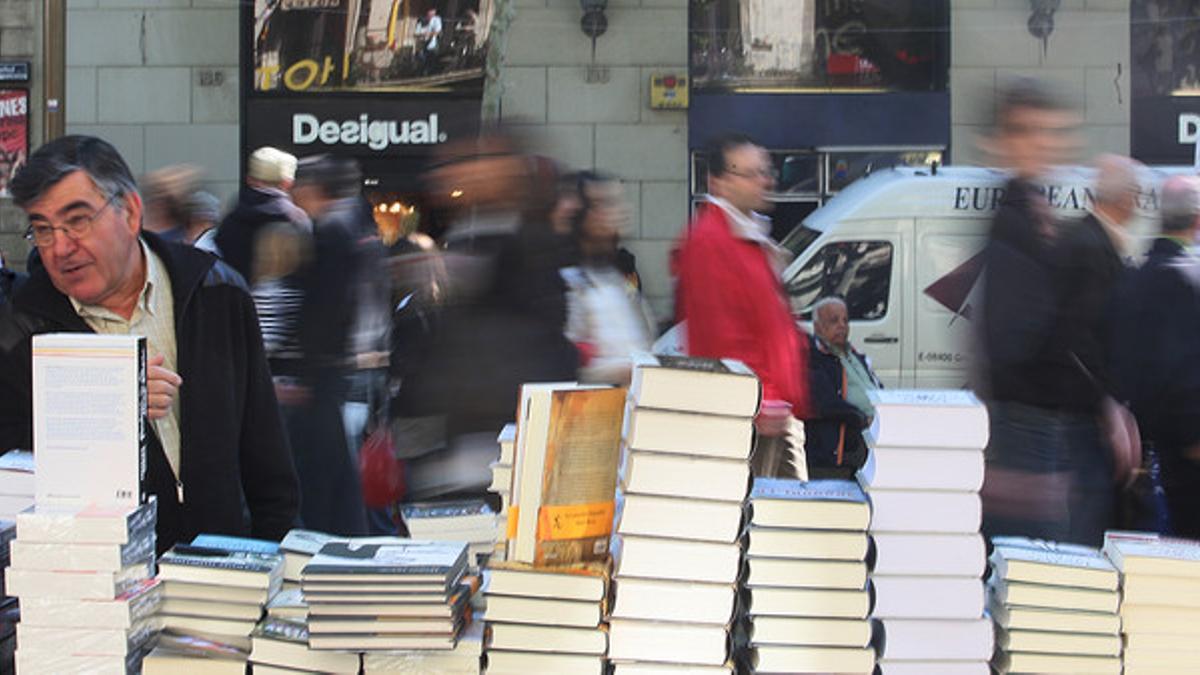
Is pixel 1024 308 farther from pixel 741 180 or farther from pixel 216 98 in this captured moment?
pixel 216 98

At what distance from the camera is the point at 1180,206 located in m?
5.69

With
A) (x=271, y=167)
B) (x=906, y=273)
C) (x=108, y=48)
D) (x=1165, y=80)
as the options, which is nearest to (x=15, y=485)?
(x=271, y=167)

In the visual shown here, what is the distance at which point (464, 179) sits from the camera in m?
4.73

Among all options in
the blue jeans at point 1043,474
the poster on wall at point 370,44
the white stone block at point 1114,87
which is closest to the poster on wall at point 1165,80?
the white stone block at point 1114,87

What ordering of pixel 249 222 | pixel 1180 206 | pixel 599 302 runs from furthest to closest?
pixel 249 222, pixel 599 302, pixel 1180 206

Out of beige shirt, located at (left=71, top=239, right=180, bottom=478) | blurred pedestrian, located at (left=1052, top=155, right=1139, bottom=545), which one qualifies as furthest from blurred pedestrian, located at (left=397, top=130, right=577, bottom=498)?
blurred pedestrian, located at (left=1052, top=155, right=1139, bottom=545)

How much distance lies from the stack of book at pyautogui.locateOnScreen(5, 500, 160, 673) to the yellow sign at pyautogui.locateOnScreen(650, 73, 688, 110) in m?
13.4

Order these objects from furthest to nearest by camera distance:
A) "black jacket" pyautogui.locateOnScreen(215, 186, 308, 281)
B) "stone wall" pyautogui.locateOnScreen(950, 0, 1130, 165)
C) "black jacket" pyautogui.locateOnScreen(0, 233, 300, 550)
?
1. "stone wall" pyautogui.locateOnScreen(950, 0, 1130, 165)
2. "black jacket" pyautogui.locateOnScreen(215, 186, 308, 281)
3. "black jacket" pyautogui.locateOnScreen(0, 233, 300, 550)

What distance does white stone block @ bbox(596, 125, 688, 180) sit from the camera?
15.9 meters

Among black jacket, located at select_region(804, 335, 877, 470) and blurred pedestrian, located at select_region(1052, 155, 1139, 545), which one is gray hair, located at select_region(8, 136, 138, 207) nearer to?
blurred pedestrian, located at select_region(1052, 155, 1139, 545)

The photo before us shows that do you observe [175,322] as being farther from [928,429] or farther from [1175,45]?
[1175,45]

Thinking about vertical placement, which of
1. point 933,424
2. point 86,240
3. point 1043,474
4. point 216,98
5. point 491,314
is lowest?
point 1043,474

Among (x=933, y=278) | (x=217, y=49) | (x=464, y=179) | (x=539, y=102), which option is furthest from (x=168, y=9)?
(x=464, y=179)

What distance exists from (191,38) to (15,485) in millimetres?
13609
